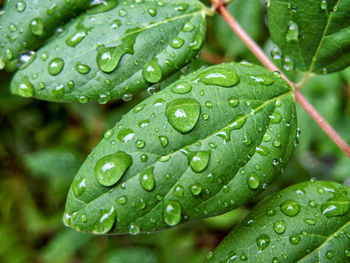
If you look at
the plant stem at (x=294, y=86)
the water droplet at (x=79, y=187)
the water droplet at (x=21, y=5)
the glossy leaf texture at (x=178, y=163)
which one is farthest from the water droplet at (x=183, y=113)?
the water droplet at (x=21, y=5)

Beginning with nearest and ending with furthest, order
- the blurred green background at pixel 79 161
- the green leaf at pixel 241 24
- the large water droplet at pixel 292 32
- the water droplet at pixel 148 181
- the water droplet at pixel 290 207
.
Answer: the water droplet at pixel 148 181 < the water droplet at pixel 290 207 < the large water droplet at pixel 292 32 < the green leaf at pixel 241 24 < the blurred green background at pixel 79 161

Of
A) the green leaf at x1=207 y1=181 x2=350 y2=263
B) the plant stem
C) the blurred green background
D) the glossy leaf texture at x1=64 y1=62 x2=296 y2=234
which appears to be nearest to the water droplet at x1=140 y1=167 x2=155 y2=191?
the glossy leaf texture at x1=64 y1=62 x2=296 y2=234

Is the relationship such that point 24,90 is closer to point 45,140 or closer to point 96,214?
point 96,214

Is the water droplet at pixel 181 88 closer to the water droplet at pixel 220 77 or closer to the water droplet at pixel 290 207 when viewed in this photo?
the water droplet at pixel 220 77

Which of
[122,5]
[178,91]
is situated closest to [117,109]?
[122,5]

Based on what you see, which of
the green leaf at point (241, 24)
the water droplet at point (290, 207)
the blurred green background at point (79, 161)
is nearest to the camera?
the water droplet at point (290, 207)

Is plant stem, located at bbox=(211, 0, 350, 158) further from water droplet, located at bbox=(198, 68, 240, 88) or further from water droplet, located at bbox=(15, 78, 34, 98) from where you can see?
water droplet, located at bbox=(15, 78, 34, 98)
